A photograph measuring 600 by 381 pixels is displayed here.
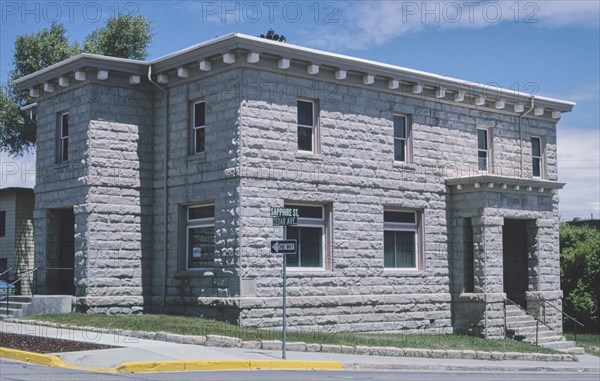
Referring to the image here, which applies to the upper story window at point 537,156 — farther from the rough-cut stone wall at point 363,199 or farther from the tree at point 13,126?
the tree at point 13,126

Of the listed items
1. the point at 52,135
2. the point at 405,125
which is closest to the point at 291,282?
the point at 405,125

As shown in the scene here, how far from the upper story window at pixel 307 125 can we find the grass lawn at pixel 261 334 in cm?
527

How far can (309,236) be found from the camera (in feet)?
78.4

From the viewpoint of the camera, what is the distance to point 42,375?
14000 mm

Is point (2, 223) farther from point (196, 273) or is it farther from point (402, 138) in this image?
point (402, 138)

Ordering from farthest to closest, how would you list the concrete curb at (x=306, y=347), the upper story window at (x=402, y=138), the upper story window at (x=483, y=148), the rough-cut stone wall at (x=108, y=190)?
1. the upper story window at (x=483, y=148)
2. the upper story window at (x=402, y=138)
3. the rough-cut stone wall at (x=108, y=190)
4. the concrete curb at (x=306, y=347)

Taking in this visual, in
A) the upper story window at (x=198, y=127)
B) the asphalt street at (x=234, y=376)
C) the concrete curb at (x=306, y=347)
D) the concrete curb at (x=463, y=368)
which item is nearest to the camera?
the asphalt street at (x=234, y=376)

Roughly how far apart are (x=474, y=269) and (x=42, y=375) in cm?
1595

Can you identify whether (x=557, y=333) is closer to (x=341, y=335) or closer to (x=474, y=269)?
(x=474, y=269)

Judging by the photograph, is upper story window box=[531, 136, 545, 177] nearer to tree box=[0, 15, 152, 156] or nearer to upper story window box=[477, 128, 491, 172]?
upper story window box=[477, 128, 491, 172]

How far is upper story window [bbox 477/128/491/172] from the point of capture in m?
29.0

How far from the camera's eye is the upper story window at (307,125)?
944 inches

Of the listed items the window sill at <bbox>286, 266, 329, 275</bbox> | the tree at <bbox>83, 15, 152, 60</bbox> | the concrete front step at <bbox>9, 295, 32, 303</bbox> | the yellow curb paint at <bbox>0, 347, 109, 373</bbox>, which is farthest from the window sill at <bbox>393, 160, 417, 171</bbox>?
the tree at <bbox>83, 15, 152, 60</bbox>

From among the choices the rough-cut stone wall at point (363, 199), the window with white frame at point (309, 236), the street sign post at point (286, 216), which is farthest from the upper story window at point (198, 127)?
the street sign post at point (286, 216)
